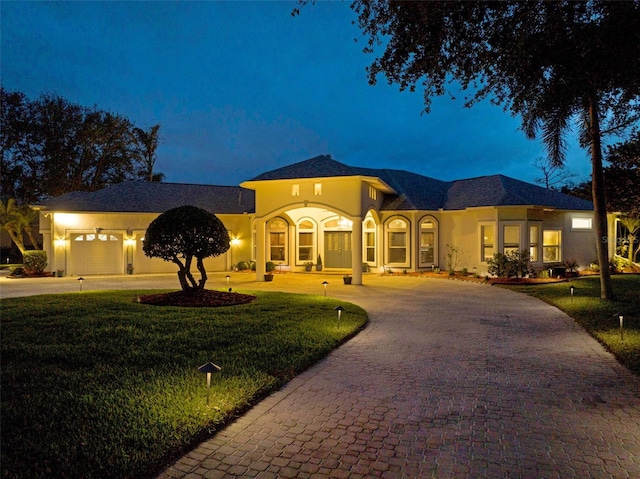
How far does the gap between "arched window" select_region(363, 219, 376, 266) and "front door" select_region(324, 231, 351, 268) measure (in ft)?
3.06

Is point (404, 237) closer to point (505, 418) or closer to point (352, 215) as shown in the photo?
point (352, 215)

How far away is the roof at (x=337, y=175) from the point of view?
62.8 ft

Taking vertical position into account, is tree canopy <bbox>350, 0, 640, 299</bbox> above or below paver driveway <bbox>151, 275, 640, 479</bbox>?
above

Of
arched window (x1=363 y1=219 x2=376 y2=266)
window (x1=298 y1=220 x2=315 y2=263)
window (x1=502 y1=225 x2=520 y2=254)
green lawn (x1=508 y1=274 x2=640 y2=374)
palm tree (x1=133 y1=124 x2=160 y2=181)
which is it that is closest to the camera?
green lawn (x1=508 y1=274 x2=640 y2=374)

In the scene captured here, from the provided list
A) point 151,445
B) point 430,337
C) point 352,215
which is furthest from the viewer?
point 352,215

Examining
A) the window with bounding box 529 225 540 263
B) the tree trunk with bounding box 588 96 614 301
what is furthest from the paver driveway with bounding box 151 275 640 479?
the window with bounding box 529 225 540 263

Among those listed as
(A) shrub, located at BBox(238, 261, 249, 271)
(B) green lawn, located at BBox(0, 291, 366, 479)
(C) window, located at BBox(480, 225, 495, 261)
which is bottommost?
(B) green lawn, located at BBox(0, 291, 366, 479)

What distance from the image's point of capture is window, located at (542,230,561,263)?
21000mm

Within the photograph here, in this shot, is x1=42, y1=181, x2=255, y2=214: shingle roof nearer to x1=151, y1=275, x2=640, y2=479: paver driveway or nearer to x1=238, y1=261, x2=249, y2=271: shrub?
x1=238, y1=261, x2=249, y2=271: shrub

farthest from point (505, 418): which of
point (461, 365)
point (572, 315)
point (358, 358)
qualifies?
point (572, 315)

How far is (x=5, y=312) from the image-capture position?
10.2 m

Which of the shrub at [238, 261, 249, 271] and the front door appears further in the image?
the shrub at [238, 261, 249, 271]

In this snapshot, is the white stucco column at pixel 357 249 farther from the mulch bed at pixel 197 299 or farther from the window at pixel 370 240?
the mulch bed at pixel 197 299

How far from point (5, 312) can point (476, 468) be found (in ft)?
36.9
